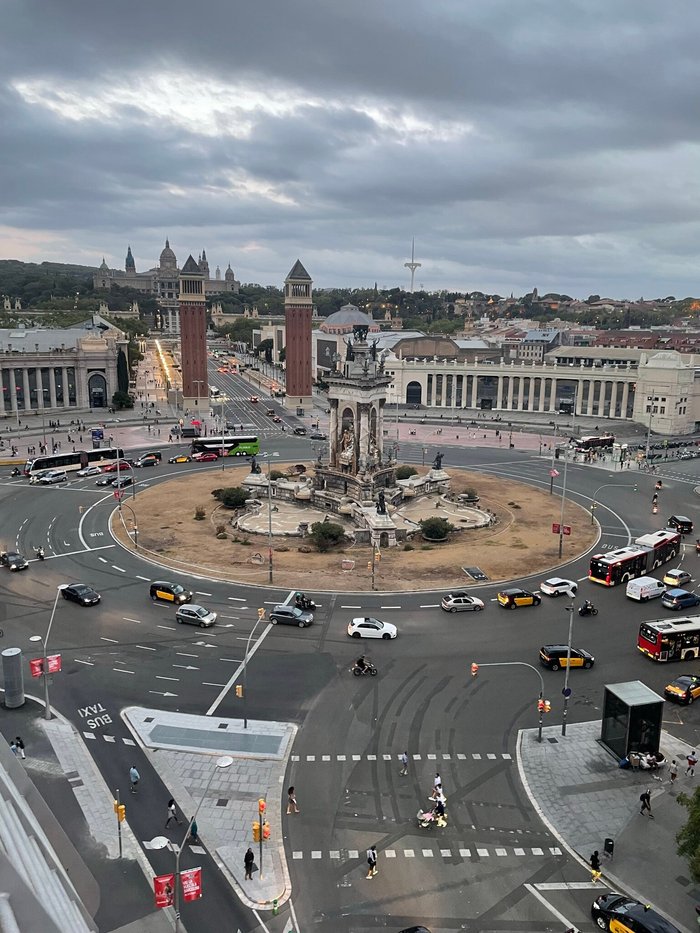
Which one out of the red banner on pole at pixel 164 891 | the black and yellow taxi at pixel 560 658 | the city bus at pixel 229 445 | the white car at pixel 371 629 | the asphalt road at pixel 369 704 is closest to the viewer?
the red banner on pole at pixel 164 891

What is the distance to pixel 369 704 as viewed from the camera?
1492 inches

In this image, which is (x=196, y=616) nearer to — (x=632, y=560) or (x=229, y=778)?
(x=229, y=778)

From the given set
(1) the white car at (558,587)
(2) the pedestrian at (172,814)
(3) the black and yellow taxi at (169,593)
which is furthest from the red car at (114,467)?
(2) the pedestrian at (172,814)

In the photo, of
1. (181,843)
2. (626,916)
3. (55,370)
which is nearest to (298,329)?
(55,370)

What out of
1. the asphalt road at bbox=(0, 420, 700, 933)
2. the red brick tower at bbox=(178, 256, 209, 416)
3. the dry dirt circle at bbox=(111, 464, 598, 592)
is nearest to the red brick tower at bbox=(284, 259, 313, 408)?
the red brick tower at bbox=(178, 256, 209, 416)

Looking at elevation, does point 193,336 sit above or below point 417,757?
above

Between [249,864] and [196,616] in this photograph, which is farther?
[196,616]

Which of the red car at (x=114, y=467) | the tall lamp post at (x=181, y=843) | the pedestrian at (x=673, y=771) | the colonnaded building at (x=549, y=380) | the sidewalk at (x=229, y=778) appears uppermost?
the colonnaded building at (x=549, y=380)

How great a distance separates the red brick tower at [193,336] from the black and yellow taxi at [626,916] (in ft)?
446

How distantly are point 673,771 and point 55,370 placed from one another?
140 m

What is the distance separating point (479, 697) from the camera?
127 ft

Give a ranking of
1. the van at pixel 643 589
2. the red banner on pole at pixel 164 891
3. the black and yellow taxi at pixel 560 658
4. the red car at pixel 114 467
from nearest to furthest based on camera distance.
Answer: the red banner on pole at pixel 164 891 → the black and yellow taxi at pixel 560 658 → the van at pixel 643 589 → the red car at pixel 114 467

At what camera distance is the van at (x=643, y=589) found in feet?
172

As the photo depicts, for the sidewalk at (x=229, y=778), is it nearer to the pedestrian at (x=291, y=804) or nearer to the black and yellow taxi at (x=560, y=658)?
the pedestrian at (x=291, y=804)
